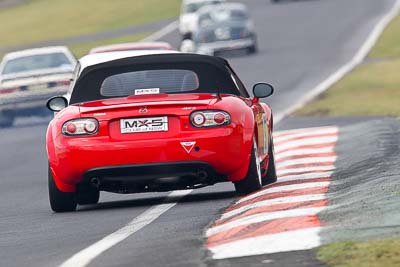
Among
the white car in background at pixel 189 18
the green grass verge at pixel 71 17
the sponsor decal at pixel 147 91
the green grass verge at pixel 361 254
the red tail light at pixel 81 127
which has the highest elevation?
the green grass verge at pixel 361 254

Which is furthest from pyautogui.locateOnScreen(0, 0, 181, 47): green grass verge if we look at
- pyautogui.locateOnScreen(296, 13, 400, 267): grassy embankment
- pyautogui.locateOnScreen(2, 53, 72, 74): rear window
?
pyautogui.locateOnScreen(2, 53, 72, 74): rear window

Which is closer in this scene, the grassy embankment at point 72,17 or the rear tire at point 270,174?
the rear tire at point 270,174

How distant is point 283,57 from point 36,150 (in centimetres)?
2209

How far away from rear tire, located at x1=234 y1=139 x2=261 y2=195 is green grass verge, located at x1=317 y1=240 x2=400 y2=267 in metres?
4.50

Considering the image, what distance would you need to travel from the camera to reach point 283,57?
4422 centimetres

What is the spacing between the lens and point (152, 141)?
A: 39.7ft

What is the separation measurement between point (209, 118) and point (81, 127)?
1012mm

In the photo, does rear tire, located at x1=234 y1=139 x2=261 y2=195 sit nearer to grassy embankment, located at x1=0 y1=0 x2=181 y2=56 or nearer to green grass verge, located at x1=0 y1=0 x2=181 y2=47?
grassy embankment, located at x1=0 y1=0 x2=181 y2=56

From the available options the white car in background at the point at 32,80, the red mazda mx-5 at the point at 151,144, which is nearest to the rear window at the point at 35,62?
the white car in background at the point at 32,80

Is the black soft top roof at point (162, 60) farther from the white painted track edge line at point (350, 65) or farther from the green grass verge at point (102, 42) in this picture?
the green grass verge at point (102, 42)

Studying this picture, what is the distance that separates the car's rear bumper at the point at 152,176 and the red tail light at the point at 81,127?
0.30 metres

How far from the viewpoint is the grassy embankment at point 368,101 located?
24.8 feet

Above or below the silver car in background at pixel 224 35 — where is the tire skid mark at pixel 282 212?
above

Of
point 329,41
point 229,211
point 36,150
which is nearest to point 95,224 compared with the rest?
point 229,211
